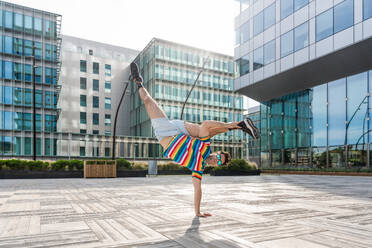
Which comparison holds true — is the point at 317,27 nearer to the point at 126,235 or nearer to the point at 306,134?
the point at 306,134

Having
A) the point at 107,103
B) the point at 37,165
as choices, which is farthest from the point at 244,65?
the point at 107,103

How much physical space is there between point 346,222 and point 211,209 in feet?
8.04

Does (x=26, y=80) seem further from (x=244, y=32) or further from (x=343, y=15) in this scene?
(x=343, y=15)

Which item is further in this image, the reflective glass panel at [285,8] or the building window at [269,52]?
the building window at [269,52]

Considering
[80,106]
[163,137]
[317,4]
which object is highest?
[317,4]

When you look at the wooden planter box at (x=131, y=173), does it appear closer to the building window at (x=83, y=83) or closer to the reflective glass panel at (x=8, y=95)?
the reflective glass panel at (x=8, y=95)

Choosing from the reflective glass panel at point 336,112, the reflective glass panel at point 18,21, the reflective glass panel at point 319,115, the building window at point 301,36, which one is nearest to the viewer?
the building window at point 301,36

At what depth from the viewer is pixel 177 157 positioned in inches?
202

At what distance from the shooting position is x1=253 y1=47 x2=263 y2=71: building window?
3344cm

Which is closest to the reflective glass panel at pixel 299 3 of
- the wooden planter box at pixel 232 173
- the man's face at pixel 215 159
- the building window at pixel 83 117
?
the wooden planter box at pixel 232 173

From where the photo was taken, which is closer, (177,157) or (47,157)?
(177,157)

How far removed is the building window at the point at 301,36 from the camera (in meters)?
28.0

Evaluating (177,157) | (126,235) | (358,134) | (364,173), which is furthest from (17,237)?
(358,134)

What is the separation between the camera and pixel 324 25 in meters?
26.4
